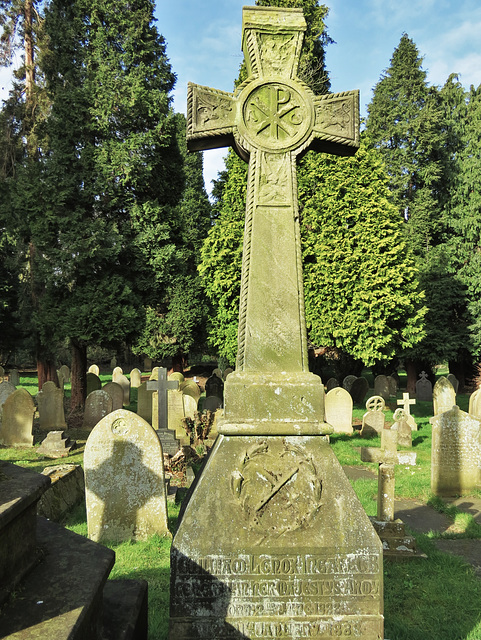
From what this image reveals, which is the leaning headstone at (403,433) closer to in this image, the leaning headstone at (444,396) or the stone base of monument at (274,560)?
the leaning headstone at (444,396)

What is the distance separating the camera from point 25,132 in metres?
18.7

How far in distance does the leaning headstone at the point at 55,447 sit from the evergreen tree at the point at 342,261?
669cm

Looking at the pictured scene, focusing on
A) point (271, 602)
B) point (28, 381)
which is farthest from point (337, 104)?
point (28, 381)

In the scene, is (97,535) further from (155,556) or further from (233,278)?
(233,278)

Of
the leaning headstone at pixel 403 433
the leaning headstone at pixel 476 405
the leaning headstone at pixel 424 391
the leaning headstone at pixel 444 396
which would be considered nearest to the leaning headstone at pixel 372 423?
the leaning headstone at pixel 403 433

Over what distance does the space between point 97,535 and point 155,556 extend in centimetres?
89

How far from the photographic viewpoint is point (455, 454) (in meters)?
7.54

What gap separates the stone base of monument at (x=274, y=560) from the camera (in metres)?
2.72

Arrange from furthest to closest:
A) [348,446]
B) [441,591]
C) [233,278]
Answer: [233,278], [348,446], [441,591]

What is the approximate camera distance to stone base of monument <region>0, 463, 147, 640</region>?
1.81 metres

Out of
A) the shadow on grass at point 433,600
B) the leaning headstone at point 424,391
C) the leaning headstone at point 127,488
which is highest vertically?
the leaning headstone at point 127,488

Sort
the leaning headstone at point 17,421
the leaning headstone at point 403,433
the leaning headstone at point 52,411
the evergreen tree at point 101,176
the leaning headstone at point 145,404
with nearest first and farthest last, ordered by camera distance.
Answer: the leaning headstone at point 17,421, the leaning headstone at point 403,433, the leaning headstone at point 52,411, the leaning headstone at point 145,404, the evergreen tree at point 101,176

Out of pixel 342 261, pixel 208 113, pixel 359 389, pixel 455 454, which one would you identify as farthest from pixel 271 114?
pixel 359 389

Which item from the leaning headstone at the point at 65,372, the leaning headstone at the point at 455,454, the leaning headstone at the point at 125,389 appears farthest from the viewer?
the leaning headstone at the point at 65,372
